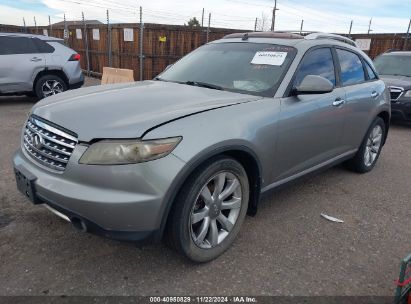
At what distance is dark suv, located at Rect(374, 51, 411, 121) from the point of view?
8.00 meters

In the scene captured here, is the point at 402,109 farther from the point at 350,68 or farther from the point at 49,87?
the point at 49,87

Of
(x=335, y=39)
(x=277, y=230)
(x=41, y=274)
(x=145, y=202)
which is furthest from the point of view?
(x=335, y=39)

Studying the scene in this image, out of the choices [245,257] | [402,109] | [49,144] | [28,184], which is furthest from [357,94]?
[402,109]

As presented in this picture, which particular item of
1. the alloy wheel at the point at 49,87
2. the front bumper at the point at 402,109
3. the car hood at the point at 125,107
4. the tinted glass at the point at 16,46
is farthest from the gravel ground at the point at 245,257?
the tinted glass at the point at 16,46

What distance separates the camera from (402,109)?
7988 millimetres

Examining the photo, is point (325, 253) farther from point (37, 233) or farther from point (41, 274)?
point (37, 233)

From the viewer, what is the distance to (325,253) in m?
3.04

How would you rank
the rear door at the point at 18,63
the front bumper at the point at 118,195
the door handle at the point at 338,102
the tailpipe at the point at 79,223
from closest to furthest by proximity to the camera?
the front bumper at the point at 118,195 < the tailpipe at the point at 79,223 < the door handle at the point at 338,102 < the rear door at the point at 18,63

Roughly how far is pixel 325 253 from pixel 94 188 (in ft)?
6.36

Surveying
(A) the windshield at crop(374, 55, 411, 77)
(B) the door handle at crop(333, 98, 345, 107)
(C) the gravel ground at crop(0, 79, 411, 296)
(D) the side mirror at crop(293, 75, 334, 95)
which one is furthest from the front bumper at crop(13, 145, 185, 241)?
(A) the windshield at crop(374, 55, 411, 77)

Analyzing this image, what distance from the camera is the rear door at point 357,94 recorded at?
4130mm

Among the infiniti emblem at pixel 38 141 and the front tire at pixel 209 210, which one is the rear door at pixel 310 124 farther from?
the infiniti emblem at pixel 38 141

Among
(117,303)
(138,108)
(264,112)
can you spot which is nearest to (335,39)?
(264,112)

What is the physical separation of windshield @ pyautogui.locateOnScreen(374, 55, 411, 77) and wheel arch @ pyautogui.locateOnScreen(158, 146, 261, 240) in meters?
7.62
